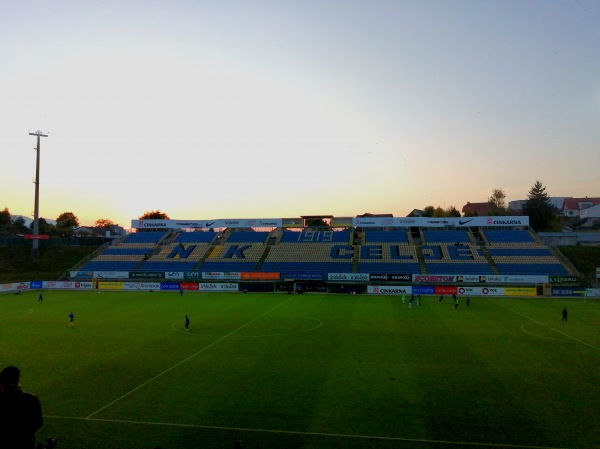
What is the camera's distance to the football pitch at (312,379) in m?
13.3

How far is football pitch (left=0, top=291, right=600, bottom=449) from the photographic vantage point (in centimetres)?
1329

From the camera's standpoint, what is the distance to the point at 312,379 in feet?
60.8

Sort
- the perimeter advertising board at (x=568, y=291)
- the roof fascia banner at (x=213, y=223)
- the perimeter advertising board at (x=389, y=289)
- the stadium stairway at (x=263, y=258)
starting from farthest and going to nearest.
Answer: the roof fascia banner at (x=213, y=223), the stadium stairway at (x=263, y=258), the perimeter advertising board at (x=389, y=289), the perimeter advertising board at (x=568, y=291)

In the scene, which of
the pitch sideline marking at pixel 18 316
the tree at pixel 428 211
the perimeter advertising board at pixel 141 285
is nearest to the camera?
the pitch sideline marking at pixel 18 316

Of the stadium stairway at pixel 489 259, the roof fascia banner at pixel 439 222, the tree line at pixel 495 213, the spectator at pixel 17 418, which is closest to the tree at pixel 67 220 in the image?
the tree line at pixel 495 213

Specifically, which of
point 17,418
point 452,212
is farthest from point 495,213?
point 17,418

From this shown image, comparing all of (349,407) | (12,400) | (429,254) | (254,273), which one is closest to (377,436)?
(349,407)

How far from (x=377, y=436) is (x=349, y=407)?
2379mm

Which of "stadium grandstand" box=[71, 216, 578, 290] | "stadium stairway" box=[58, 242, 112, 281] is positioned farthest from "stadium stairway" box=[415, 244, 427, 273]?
"stadium stairway" box=[58, 242, 112, 281]

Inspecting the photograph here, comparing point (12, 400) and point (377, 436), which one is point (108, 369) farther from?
point (12, 400)

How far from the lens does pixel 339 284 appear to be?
181 ft

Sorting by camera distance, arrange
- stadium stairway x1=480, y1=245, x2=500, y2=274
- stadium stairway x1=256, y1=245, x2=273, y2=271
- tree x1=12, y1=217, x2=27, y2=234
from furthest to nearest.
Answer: tree x1=12, y1=217, x2=27, y2=234, stadium stairway x1=256, y1=245, x2=273, y2=271, stadium stairway x1=480, y1=245, x2=500, y2=274

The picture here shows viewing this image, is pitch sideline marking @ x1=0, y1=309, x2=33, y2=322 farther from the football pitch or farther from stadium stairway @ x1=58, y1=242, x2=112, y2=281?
stadium stairway @ x1=58, y1=242, x2=112, y2=281

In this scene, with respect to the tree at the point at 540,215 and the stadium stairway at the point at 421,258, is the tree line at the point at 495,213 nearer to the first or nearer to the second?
the tree at the point at 540,215
